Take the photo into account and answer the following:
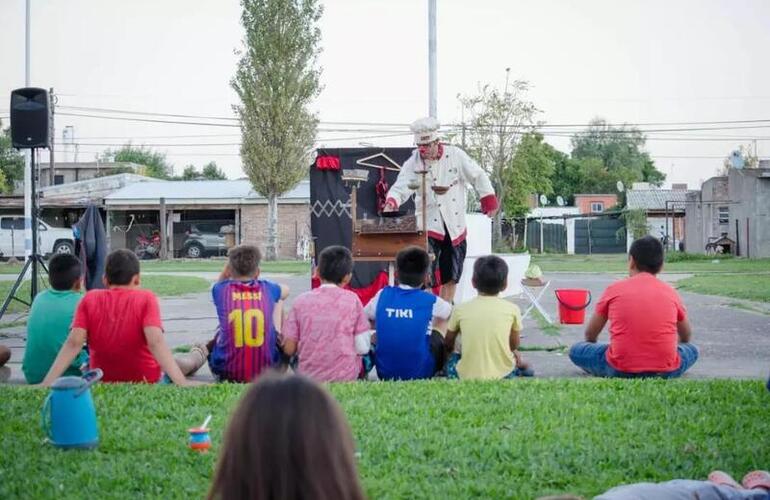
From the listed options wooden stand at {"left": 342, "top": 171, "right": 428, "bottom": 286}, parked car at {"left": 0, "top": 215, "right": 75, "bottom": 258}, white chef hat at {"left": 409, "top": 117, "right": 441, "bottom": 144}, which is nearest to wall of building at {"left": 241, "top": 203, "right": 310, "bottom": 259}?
parked car at {"left": 0, "top": 215, "right": 75, "bottom": 258}

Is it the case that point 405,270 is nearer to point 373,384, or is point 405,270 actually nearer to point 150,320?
point 373,384

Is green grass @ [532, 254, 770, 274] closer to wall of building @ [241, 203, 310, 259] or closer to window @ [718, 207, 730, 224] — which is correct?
window @ [718, 207, 730, 224]

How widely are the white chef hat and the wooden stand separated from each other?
13.0 inches

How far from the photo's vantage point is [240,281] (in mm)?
6613

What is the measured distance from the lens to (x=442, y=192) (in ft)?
30.0

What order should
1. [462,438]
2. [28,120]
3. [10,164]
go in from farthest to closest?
[10,164] → [28,120] → [462,438]

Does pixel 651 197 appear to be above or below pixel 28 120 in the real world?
above

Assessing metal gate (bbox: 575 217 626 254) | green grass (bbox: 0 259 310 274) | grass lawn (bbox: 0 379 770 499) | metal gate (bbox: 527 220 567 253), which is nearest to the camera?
grass lawn (bbox: 0 379 770 499)

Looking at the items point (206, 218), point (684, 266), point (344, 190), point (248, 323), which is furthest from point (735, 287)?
point (206, 218)

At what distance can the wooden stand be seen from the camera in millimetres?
9117

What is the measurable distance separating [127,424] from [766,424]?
3569mm

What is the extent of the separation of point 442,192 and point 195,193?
40699 millimetres

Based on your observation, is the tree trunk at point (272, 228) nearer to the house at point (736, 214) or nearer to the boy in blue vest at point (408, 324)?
the house at point (736, 214)

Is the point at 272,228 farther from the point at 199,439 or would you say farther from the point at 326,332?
the point at 199,439
